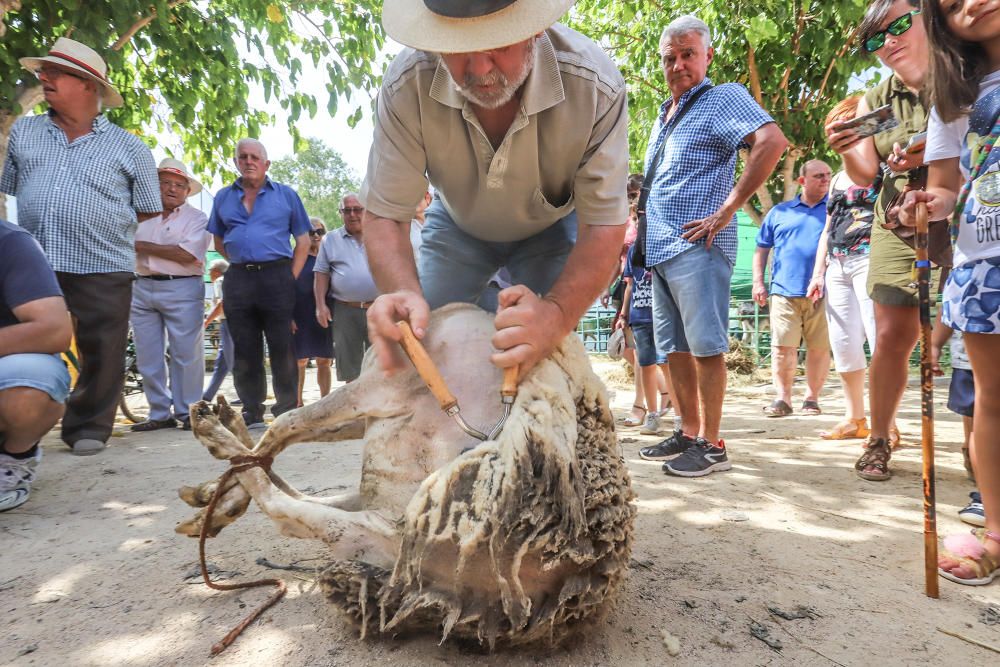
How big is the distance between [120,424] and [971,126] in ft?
21.2

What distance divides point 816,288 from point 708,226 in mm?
2599

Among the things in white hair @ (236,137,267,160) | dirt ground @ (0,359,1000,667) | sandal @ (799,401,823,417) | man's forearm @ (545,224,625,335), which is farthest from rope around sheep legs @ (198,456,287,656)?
sandal @ (799,401,823,417)

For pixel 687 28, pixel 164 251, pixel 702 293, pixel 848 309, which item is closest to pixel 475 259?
pixel 702 293

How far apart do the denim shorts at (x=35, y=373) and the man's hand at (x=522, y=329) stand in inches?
100

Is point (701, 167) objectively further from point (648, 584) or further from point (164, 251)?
point (164, 251)

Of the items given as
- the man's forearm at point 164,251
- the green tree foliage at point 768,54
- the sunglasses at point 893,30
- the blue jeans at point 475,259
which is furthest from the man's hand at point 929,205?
the green tree foliage at point 768,54

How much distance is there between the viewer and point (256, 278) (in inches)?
195

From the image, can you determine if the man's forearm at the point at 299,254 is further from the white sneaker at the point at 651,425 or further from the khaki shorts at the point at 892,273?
the khaki shorts at the point at 892,273

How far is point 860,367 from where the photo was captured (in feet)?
13.2

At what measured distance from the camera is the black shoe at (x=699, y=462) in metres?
3.20

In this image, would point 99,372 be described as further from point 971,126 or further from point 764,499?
point 971,126

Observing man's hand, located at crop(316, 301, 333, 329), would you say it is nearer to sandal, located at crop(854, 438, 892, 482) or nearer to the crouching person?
the crouching person

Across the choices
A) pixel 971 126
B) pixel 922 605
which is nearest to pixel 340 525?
pixel 922 605

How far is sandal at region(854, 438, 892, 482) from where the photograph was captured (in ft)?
9.95
